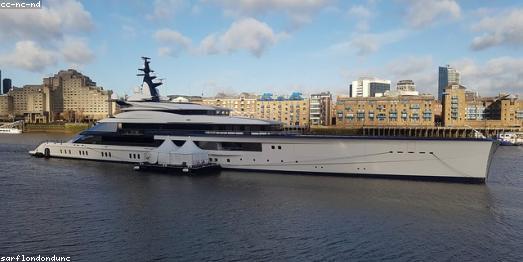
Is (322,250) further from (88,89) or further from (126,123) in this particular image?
(88,89)

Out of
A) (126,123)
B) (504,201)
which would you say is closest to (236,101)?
(126,123)

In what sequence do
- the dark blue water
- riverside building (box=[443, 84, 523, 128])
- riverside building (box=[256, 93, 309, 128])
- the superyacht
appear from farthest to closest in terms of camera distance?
riverside building (box=[256, 93, 309, 128]) → riverside building (box=[443, 84, 523, 128]) → the superyacht → the dark blue water

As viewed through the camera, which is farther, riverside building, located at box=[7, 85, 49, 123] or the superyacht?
riverside building, located at box=[7, 85, 49, 123]

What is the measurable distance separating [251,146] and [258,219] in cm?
1310

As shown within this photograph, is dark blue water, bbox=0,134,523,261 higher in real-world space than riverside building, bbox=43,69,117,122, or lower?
lower

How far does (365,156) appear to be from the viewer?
29.3 metres

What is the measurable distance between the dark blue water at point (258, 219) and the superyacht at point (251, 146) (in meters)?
1.21

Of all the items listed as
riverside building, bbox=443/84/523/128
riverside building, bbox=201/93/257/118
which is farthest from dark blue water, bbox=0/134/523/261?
riverside building, bbox=201/93/257/118

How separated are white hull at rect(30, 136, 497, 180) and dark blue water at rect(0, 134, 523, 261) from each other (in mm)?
993

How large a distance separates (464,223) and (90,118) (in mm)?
167892

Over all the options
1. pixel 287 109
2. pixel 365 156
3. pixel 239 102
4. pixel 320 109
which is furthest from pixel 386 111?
pixel 365 156

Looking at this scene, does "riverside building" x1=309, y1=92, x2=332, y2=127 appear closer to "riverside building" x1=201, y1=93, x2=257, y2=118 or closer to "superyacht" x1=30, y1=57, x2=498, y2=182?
"riverside building" x1=201, y1=93, x2=257, y2=118

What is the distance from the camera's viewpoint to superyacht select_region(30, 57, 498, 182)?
91.9ft

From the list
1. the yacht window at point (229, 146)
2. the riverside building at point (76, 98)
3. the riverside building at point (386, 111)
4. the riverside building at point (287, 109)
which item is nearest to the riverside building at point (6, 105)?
the riverside building at point (76, 98)
